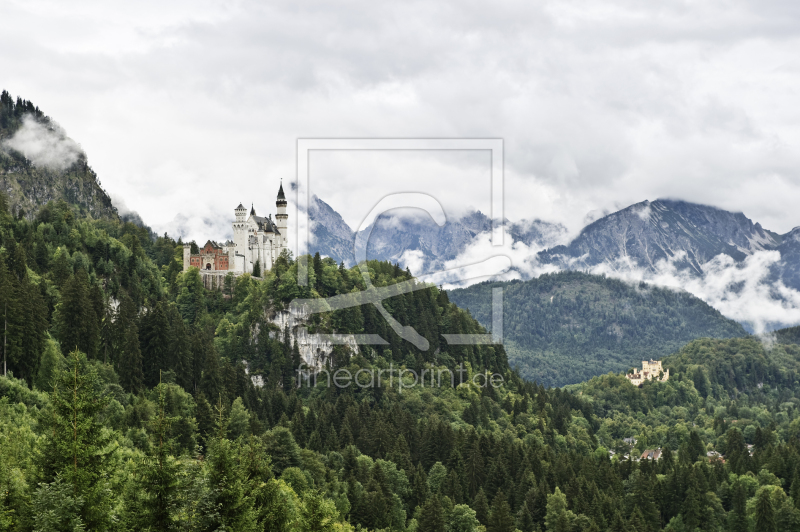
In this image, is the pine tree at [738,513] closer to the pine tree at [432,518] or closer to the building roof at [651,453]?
the pine tree at [432,518]

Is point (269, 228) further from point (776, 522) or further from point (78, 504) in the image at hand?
point (78, 504)

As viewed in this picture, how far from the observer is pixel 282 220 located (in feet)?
534

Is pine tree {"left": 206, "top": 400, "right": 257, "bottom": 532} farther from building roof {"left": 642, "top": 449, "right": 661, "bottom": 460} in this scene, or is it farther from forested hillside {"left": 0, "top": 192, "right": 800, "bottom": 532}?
building roof {"left": 642, "top": 449, "right": 661, "bottom": 460}

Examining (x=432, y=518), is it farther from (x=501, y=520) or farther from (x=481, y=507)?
(x=481, y=507)

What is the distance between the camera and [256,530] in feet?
135

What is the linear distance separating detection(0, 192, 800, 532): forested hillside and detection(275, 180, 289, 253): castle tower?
1221cm

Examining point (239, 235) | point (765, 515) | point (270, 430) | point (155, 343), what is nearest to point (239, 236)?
point (239, 235)

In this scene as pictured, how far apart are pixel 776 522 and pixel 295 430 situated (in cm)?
5613

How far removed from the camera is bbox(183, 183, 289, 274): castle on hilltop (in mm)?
149125

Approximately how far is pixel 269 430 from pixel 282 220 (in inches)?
3037

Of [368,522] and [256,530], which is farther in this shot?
[368,522]

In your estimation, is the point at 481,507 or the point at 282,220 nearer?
the point at 481,507

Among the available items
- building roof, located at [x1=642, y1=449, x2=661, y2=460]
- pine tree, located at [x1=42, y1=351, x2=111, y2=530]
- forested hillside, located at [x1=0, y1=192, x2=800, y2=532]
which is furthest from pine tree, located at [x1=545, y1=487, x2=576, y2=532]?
pine tree, located at [x1=42, y1=351, x2=111, y2=530]

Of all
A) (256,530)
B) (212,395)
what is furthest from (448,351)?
(256,530)
